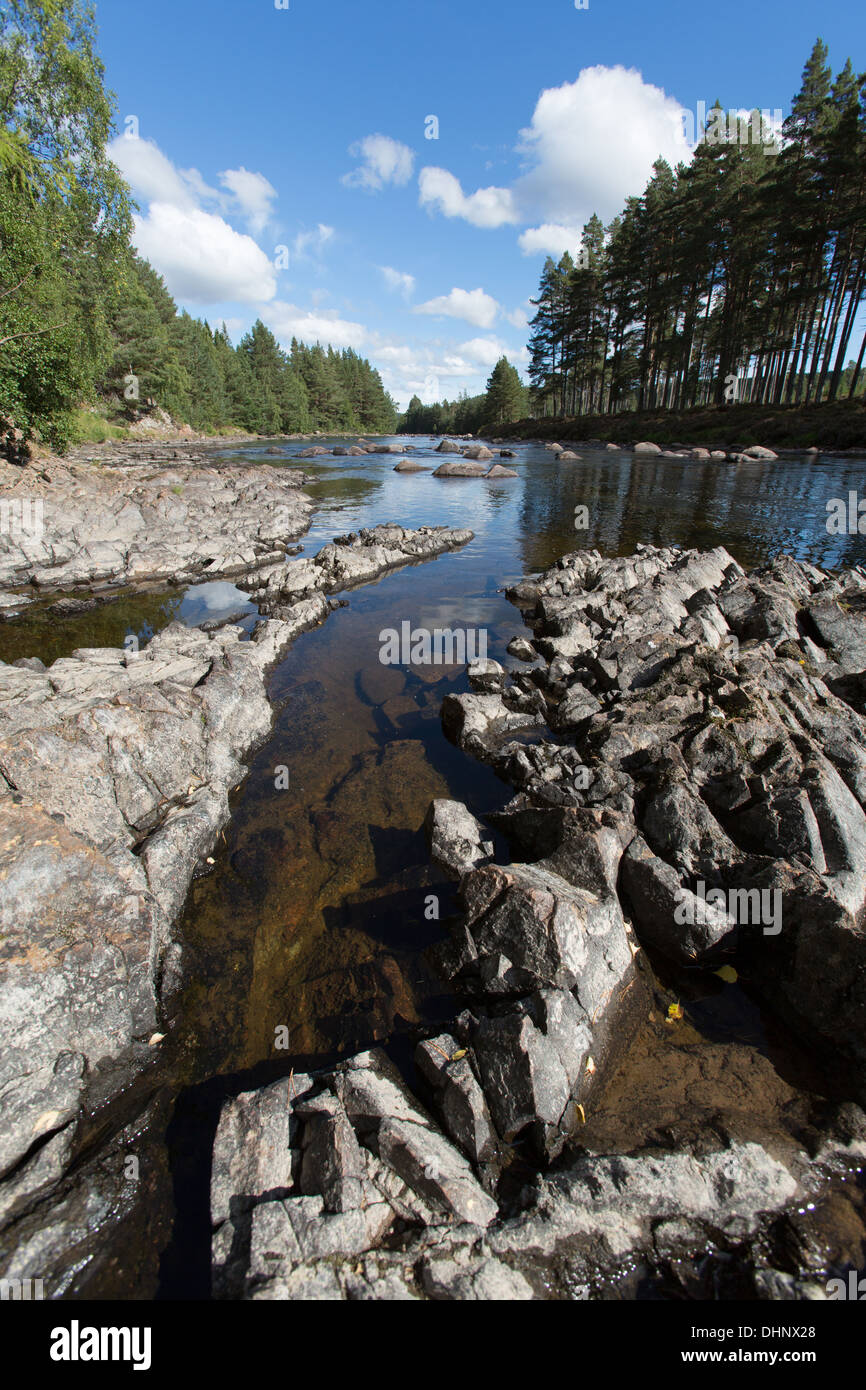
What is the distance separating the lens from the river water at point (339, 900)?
520cm

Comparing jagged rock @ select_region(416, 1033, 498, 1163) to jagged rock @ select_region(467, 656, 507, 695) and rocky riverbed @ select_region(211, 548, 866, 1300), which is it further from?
jagged rock @ select_region(467, 656, 507, 695)

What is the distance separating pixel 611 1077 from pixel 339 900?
3.83 meters

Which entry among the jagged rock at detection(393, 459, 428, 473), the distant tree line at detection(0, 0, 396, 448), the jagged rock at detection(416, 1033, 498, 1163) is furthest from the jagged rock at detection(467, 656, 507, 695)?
the jagged rock at detection(393, 459, 428, 473)

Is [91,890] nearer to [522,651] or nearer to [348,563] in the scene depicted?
[522,651]

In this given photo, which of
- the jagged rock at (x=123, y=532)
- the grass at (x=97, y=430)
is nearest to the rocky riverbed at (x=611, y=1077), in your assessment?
the jagged rock at (x=123, y=532)

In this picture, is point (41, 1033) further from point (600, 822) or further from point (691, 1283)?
point (600, 822)

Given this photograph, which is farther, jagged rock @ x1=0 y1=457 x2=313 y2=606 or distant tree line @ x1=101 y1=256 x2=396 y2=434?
distant tree line @ x1=101 y1=256 x2=396 y2=434

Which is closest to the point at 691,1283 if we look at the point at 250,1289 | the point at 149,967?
the point at 250,1289

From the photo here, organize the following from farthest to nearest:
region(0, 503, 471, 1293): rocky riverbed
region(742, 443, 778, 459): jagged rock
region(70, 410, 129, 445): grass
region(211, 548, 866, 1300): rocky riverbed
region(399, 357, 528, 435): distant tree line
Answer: region(399, 357, 528, 435): distant tree line, region(70, 410, 129, 445): grass, region(742, 443, 778, 459): jagged rock, region(0, 503, 471, 1293): rocky riverbed, region(211, 548, 866, 1300): rocky riverbed

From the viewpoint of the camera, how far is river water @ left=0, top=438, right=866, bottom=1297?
5.20m

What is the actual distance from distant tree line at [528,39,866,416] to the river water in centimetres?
4884

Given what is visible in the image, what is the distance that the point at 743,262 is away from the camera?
57.4m

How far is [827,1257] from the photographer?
3.88 metres

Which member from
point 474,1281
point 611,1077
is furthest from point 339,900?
point 474,1281
